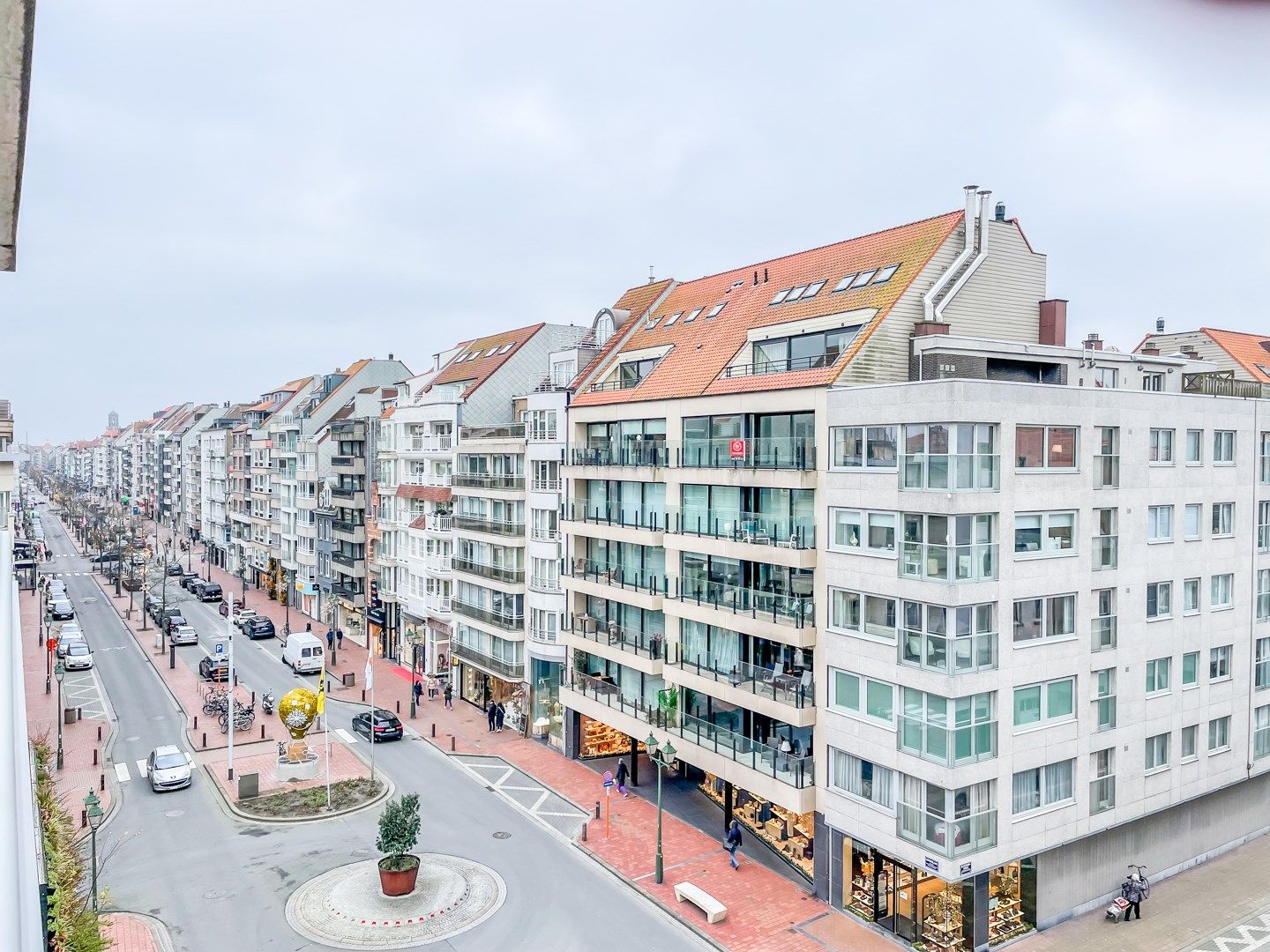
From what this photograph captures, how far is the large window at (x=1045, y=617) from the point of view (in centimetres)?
2539

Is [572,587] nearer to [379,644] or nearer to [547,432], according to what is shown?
[547,432]

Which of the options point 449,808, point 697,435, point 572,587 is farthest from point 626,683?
point 697,435

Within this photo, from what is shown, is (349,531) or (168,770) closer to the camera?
(168,770)

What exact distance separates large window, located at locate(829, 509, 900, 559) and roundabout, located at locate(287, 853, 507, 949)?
15370 millimetres

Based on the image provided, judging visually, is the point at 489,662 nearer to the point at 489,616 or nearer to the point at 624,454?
the point at 489,616

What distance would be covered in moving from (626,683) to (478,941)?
45.9ft

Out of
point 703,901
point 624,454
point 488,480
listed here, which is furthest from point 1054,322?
point 488,480

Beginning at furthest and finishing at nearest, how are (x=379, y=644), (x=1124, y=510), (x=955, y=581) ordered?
(x=379, y=644) < (x=1124, y=510) < (x=955, y=581)

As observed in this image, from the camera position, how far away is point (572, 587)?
4041cm

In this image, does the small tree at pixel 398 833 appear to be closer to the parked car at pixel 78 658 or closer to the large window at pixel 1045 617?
the large window at pixel 1045 617

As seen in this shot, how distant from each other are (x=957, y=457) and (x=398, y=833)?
19604mm

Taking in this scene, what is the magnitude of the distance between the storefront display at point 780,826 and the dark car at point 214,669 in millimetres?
32545

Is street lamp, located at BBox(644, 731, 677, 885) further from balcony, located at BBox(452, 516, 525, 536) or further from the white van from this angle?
the white van

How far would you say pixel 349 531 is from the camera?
219 ft
